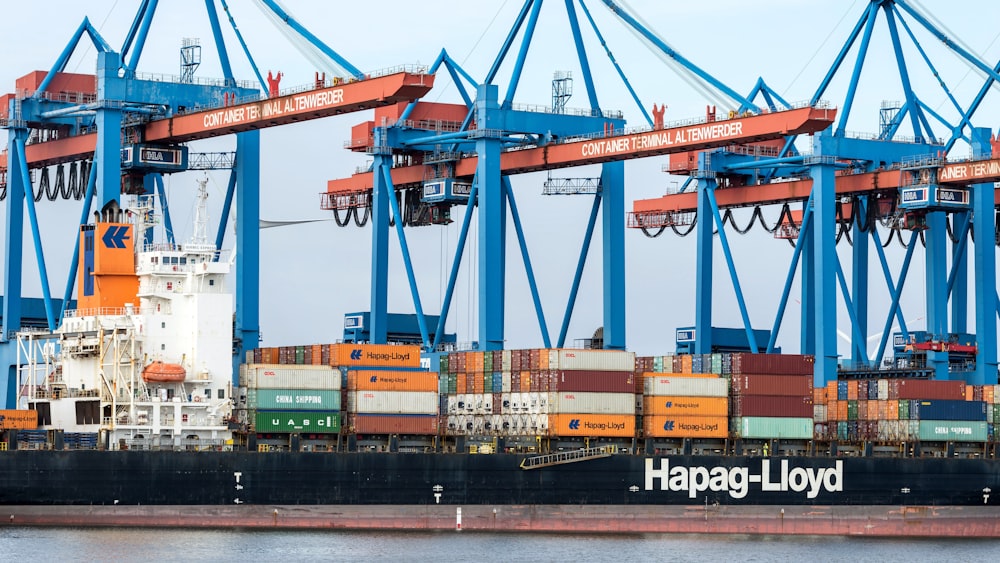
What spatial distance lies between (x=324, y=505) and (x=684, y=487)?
12579 mm

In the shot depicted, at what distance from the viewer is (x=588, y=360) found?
6850 centimetres

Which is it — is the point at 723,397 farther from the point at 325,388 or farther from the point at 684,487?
the point at 325,388

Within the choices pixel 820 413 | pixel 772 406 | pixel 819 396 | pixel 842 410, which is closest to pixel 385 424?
pixel 772 406

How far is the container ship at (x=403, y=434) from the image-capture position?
64.8m

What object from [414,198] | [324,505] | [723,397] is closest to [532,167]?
[414,198]

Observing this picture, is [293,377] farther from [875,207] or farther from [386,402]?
[875,207]

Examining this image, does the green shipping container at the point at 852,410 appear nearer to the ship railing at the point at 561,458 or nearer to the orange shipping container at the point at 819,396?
the orange shipping container at the point at 819,396

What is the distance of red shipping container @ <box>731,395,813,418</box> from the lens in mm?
70875

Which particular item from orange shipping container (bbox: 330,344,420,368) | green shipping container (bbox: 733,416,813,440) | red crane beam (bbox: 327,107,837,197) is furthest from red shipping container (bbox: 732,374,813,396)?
orange shipping container (bbox: 330,344,420,368)

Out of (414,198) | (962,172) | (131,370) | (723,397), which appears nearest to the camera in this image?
(131,370)

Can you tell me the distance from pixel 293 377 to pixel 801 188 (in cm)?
3019

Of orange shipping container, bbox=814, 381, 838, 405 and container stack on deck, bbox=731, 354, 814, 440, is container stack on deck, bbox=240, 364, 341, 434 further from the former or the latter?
orange shipping container, bbox=814, 381, 838, 405

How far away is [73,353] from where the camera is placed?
6650 cm

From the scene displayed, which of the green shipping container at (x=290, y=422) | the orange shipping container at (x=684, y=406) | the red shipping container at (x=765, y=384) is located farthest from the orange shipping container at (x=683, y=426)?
the green shipping container at (x=290, y=422)
